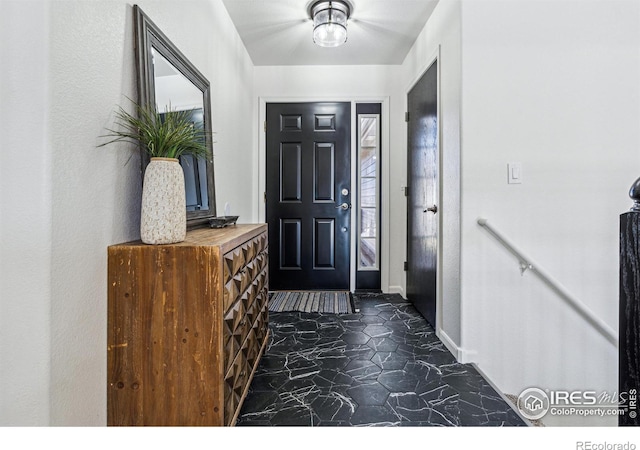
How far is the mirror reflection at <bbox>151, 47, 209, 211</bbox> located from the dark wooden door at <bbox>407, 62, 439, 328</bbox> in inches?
64.3

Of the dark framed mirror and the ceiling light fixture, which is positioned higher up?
the ceiling light fixture

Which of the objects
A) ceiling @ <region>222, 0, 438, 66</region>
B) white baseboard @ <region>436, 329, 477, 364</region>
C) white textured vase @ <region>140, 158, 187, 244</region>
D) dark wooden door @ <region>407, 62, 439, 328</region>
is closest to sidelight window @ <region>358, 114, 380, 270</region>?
dark wooden door @ <region>407, 62, 439, 328</region>

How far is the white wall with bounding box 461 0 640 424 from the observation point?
1.98 metres

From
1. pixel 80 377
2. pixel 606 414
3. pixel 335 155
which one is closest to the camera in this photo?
pixel 80 377

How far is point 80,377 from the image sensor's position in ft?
3.42

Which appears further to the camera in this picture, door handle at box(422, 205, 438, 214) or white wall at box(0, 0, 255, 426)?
door handle at box(422, 205, 438, 214)

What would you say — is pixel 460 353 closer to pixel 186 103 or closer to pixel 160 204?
pixel 160 204

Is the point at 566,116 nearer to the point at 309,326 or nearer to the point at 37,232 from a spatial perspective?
the point at 309,326

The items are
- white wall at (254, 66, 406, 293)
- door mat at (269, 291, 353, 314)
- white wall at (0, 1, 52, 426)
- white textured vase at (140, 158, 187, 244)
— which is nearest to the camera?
white wall at (0, 1, 52, 426)

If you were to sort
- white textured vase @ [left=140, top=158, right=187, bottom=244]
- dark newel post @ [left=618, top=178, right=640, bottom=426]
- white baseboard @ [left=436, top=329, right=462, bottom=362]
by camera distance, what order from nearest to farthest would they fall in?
dark newel post @ [left=618, top=178, right=640, bottom=426]
white textured vase @ [left=140, top=158, right=187, bottom=244]
white baseboard @ [left=436, top=329, right=462, bottom=362]

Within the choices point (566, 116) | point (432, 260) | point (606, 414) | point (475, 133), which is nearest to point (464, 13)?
point (475, 133)

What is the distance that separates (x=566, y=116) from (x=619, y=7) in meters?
0.72

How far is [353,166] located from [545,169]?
1879mm

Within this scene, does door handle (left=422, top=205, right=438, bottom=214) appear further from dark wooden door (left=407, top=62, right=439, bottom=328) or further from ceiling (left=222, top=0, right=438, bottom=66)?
ceiling (left=222, top=0, right=438, bottom=66)
